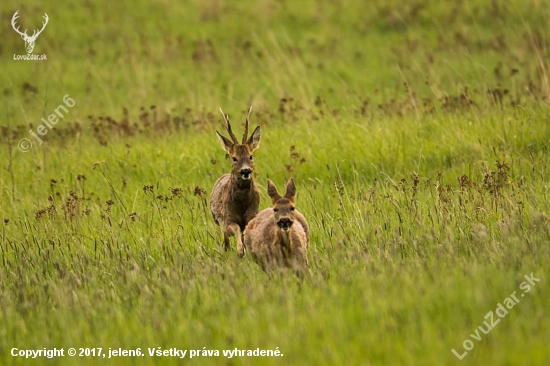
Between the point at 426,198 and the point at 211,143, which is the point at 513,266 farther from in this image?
the point at 211,143

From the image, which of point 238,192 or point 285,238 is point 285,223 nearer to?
point 285,238

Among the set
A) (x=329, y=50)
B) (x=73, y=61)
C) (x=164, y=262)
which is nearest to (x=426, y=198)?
(x=164, y=262)

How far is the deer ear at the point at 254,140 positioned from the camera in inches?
364

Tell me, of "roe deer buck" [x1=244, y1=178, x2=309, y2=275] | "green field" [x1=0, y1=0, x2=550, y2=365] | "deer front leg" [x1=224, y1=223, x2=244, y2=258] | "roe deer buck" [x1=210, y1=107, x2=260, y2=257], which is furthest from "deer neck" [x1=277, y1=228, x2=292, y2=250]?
"roe deer buck" [x1=210, y1=107, x2=260, y2=257]

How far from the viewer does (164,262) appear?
7.88 meters

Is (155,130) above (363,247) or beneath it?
above

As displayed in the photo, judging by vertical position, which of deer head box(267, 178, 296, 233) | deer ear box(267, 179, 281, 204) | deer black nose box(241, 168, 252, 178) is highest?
deer black nose box(241, 168, 252, 178)

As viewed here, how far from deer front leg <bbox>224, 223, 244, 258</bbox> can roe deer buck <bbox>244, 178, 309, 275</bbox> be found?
303mm

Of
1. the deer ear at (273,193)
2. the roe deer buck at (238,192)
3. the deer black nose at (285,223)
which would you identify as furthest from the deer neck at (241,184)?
the deer black nose at (285,223)

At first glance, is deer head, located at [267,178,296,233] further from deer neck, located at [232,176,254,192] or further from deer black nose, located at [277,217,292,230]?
deer neck, located at [232,176,254,192]

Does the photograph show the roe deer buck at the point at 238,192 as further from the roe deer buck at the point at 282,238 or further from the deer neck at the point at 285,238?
the deer neck at the point at 285,238

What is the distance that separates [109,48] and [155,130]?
32.9ft

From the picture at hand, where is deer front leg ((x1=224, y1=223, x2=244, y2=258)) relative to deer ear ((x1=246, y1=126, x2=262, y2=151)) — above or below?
below

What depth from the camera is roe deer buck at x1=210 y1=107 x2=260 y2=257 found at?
8.94 metres
